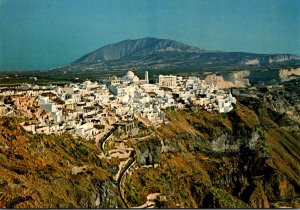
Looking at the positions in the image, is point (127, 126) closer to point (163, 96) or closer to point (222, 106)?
point (163, 96)

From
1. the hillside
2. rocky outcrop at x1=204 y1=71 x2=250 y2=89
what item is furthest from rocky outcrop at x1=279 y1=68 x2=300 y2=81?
the hillside

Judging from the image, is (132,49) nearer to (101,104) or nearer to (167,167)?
(101,104)

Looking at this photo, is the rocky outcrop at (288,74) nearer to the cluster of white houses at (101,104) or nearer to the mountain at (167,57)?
the mountain at (167,57)

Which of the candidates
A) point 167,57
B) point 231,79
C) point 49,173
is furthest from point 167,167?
point 167,57

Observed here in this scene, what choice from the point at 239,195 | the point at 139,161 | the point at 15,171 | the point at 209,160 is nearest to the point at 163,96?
the point at 209,160

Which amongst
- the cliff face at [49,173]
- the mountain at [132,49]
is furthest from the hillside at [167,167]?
the mountain at [132,49]

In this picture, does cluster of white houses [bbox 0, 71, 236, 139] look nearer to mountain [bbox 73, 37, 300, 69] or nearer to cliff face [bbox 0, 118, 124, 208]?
cliff face [bbox 0, 118, 124, 208]
